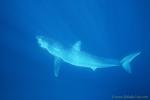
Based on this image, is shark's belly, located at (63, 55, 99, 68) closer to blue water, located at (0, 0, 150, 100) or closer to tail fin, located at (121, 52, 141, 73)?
blue water, located at (0, 0, 150, 100)

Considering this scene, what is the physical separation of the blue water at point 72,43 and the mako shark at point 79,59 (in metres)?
0.07

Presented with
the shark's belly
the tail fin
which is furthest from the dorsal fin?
the tail fin

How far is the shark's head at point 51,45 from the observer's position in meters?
4.39

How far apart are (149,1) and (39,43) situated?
177cm

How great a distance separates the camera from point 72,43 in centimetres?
450

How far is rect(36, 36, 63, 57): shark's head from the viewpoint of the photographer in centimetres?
439

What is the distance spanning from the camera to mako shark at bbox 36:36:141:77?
14.6 feet

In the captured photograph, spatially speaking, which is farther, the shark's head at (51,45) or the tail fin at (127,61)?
the tail fin at (127,61)

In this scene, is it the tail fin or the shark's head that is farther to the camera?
the tail fin

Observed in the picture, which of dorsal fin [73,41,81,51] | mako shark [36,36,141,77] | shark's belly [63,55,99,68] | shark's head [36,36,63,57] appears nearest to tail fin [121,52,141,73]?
mako shark [36,36,141,77]

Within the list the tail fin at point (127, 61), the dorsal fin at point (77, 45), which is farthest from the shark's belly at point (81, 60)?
the tail fin at point (127, 61)

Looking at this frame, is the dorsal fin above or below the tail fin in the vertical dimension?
above

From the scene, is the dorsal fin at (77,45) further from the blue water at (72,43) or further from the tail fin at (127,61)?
the tail fin at (127,61)

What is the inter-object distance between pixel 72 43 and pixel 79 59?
0.27 m
